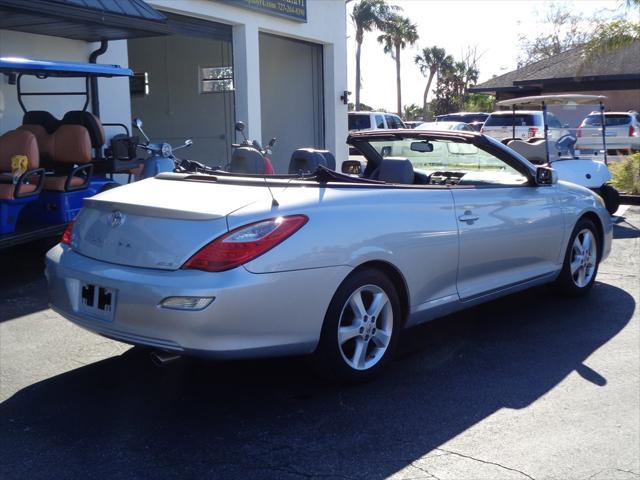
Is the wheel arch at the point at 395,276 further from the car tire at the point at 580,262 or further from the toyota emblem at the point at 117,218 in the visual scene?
the car tire at the point at 580,262

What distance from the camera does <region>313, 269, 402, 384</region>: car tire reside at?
4348 mm

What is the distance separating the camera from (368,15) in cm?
5447

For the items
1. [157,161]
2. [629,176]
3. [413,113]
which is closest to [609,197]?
[629,176]

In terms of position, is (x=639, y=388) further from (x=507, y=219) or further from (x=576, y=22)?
(x=576, y=22)

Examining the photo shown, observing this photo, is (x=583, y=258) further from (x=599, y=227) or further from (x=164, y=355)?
(x=164, y=355)

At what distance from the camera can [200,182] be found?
485 cm

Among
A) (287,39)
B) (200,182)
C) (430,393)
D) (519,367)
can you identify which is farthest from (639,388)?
(287,39)

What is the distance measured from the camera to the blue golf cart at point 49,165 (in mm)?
7441

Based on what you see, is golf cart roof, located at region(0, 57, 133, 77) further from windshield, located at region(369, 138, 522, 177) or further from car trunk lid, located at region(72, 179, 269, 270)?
windshield, located at region(369, 138, 522, 177)

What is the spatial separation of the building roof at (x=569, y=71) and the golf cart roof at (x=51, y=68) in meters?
24.8

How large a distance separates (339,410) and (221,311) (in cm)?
92

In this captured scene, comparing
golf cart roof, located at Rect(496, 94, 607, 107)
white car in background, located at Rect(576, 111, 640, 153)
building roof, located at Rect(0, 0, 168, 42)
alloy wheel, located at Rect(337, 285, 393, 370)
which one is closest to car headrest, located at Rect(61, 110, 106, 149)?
building roof, located at Rect(0, 0, 168, 42)

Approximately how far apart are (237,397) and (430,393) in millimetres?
1121

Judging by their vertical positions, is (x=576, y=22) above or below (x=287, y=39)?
above
